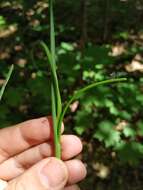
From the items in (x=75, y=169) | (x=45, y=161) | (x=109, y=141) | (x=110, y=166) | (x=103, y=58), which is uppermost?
(x=45, y=161)

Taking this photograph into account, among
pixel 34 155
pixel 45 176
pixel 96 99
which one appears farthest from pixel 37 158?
pixel 96 99

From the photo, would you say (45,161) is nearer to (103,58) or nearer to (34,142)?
(34,142)

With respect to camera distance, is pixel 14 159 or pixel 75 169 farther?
pixel 14 159

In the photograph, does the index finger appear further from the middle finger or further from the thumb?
the thumb

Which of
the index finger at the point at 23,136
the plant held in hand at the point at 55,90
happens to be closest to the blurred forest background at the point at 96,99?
the index finger at the point at 23,136

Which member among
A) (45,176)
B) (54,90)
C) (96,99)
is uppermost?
(54,90)

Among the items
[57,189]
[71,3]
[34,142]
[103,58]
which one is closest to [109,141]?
[103,58]

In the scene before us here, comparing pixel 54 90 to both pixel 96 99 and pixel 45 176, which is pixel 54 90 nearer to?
pixel 45 176

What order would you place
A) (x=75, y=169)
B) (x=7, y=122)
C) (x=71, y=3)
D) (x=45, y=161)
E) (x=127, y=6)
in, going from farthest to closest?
(x=127, y=6)
(x=71, y=3)
(x=7, y=122)
(x=75, y=169)
(x=45, y=161)
